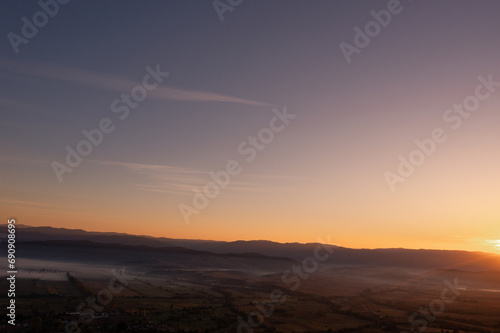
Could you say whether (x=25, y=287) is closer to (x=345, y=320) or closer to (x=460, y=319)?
(x=345, y=320)

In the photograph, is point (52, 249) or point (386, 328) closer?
point (386, 328)

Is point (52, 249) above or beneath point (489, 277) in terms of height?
above

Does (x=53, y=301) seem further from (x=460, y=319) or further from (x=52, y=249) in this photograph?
(x=52, y=249)

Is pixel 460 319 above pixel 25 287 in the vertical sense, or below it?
below

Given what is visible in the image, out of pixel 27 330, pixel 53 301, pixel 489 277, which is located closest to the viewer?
pixel 27 330

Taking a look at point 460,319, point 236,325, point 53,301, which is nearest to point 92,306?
point 53,301

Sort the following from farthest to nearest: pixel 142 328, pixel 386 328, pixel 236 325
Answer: pixel 386 328 < pixel 236 325 < pixel 142 328

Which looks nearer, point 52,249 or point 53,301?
point 53,301

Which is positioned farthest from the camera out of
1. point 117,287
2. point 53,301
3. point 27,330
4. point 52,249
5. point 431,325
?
point 52,249

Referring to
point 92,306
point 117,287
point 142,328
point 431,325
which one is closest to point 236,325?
point 142,328
